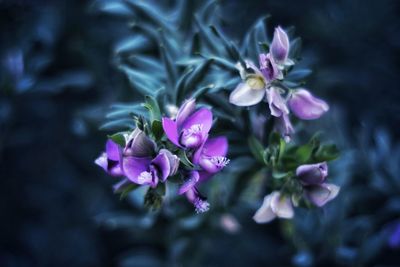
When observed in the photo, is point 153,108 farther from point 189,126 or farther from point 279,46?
point 279,46

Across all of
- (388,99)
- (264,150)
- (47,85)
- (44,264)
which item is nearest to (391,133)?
(388,99)

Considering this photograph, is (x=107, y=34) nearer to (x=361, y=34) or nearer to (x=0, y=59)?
(x=0, y=59)

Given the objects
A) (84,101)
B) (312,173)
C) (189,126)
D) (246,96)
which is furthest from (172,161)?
(84,101)

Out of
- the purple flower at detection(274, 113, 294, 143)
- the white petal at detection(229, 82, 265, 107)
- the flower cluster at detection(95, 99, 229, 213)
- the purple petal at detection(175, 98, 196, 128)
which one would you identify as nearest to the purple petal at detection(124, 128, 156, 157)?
the flower cluster at detection(95, 99, 229, 213)

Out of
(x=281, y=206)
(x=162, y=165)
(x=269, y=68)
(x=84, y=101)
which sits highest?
(x=269, y=68)

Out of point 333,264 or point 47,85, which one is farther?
point 47,85

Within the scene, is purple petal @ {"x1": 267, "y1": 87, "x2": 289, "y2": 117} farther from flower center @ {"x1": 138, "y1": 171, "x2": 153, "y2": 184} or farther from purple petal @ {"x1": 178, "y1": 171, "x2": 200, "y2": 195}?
flower center @ {"x1": 138, "y1": 171, "x2": 153, "y2": 184}
